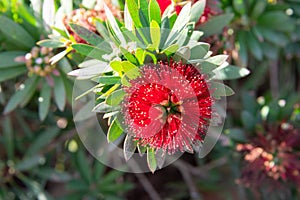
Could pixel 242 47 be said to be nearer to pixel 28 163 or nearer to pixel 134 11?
pixel 134 11

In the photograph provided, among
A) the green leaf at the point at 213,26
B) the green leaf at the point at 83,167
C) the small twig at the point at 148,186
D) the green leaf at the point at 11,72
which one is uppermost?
the green leaf at the point at 213,26

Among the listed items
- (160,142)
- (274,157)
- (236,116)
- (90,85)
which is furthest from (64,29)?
(236,116)

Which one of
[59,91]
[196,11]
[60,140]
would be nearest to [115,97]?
[196,11]

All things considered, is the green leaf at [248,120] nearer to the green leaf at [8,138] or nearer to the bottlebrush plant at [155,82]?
the bottlebrush plant at [155,82]

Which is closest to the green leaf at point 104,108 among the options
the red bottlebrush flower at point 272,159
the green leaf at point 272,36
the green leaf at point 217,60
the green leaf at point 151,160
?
the green leaf at point 151,160

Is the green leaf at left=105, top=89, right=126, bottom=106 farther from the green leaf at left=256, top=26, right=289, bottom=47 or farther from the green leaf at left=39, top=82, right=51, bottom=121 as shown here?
the green leaf at left=256, top=26, right=289, bottom=47

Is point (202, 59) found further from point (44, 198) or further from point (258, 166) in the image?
point (44, 198)

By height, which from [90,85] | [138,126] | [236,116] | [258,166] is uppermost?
[138,126]
